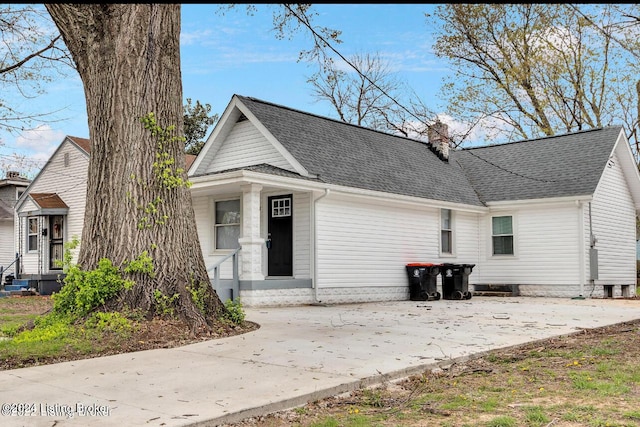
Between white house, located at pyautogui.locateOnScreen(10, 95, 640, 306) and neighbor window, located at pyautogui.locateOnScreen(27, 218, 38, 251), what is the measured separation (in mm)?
264

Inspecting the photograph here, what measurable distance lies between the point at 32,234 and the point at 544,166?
1945 cm

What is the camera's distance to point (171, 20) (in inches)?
359

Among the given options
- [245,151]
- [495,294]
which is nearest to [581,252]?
[495,294]

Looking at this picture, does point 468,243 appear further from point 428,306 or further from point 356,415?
point 356,415

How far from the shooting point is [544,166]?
21.0m

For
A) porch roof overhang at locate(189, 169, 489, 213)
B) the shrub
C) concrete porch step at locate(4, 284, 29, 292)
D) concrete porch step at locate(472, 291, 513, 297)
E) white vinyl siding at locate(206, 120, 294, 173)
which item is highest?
white vinyl siding at locate(206, 120, 294, 173)

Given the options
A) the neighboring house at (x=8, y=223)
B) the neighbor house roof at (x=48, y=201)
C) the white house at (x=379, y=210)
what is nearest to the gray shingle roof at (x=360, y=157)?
the white house at (x=379, y=210)

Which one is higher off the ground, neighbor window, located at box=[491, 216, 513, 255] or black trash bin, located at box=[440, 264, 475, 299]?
neighbor window, located at box=[491, 216, 513, 255]

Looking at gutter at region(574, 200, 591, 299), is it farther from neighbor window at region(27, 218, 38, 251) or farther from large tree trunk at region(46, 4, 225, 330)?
neighbor window at region(27, 218, 38, 251)

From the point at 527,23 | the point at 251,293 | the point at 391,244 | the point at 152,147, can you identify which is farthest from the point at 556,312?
the point at 527,23

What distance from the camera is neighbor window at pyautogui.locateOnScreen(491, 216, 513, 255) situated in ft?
67.2

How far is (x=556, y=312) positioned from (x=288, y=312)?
18.4ft

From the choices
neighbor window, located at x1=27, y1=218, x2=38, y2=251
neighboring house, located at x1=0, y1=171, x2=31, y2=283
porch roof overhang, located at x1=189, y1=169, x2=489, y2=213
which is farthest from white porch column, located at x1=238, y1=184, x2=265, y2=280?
neighboring house, located at x1=0, y1=171, x2=31, y2=283

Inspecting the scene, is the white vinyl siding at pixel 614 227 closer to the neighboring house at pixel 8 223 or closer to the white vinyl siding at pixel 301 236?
the white vinyl siding at pixel 301 236
